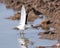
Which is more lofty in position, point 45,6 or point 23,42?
point 45,6

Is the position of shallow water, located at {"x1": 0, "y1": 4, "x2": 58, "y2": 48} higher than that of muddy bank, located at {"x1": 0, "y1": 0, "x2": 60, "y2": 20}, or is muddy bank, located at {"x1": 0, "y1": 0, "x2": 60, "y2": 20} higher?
muddy bank, located at {"x1": 0, "y1": 0, "x2": 60, "y2": 20}

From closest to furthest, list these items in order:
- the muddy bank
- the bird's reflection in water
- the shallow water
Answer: the bird's reflection in water
the shallow water
the muddy bank

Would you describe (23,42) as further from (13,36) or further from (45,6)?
(45,6)

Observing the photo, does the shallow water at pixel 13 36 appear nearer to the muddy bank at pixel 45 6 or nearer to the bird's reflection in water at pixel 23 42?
the bird's reflection in water at pixel 23 42

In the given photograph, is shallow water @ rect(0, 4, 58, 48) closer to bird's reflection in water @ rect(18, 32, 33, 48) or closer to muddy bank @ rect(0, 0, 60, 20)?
bird's reflection in water @ rect(18, 32, 33, 48)

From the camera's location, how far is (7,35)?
21.5 meters

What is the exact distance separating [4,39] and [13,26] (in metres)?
3.08

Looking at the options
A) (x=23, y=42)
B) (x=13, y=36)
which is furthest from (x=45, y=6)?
(x=23, y=42)

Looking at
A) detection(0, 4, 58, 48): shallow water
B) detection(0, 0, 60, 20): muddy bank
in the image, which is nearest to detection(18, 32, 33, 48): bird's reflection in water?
detection(0, 4, 58, 48): shallow water

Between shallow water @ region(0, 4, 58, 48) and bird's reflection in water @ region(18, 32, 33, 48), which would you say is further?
shallow water @ region(0, 4, 58, 48)

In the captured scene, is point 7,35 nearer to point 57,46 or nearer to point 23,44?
point 23,44

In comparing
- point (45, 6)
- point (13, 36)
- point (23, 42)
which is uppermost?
point (45, 6)

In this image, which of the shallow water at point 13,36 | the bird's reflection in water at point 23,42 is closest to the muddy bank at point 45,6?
the shallow water at point 13,36

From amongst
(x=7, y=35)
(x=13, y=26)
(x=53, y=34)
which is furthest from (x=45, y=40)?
(x=13, y=26)
